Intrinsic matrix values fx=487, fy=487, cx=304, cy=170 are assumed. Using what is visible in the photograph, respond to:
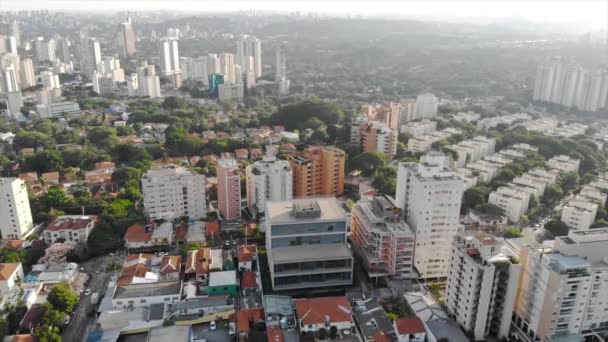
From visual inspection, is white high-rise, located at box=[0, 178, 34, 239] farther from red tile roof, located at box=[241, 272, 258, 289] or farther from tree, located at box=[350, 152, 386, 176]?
tree, located at box=[350, 152, 386, 176]

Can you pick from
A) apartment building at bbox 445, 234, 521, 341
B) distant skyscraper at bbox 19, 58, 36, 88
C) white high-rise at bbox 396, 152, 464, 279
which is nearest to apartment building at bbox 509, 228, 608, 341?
apartment building at bbox 445, 234, 521, 341

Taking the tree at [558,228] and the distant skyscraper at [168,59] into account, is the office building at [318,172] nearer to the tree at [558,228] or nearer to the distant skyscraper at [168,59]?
the tree at [558,228]

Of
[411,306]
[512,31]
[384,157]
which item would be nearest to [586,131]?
[384,157]

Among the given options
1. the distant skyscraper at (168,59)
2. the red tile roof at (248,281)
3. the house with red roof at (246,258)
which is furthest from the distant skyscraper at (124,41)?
the red tile roof at (248,281)

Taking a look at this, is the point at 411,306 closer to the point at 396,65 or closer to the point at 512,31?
the point at 396,65

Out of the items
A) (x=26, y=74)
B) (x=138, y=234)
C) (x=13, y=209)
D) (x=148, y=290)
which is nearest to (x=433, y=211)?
(x=148, y=290)
